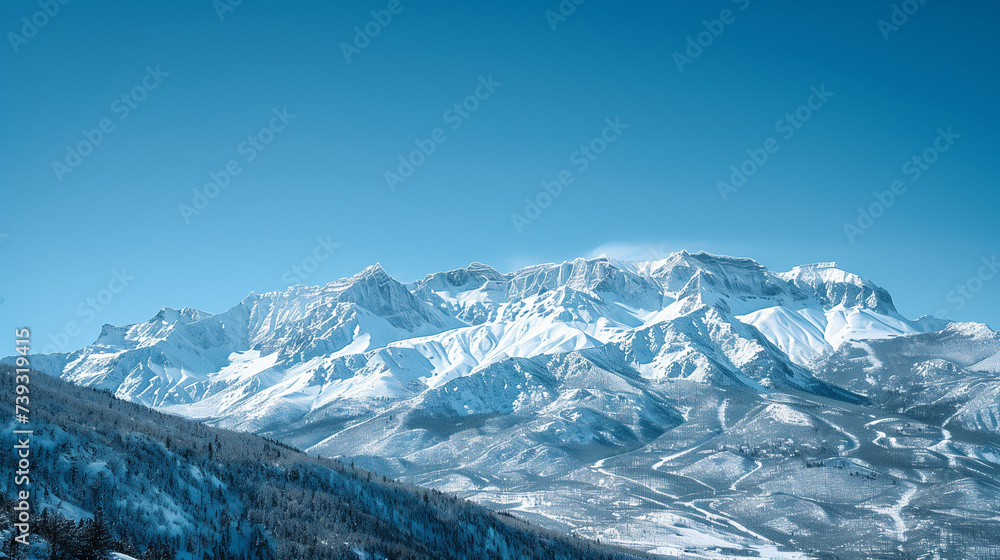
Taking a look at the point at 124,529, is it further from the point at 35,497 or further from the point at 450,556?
the point at 450,556

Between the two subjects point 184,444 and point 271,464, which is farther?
point 271,464

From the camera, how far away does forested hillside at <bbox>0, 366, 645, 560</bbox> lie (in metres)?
115

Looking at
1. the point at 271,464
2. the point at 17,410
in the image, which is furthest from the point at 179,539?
the point at 271,464

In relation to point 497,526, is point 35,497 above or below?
below

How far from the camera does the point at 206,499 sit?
13500 centimetres

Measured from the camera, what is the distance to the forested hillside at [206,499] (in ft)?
377

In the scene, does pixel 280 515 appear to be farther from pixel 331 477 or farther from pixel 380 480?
pixel 380 480

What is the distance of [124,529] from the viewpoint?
113875mm


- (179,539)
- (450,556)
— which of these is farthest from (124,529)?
(450,556)

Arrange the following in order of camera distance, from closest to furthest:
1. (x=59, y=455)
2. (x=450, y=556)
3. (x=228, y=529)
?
1. (x=59, y=455)
2. (x=228, y=529)
3. (x=450, y=556)

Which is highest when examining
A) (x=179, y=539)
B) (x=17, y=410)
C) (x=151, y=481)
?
(x=17, y=410)

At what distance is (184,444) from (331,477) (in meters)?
32.3

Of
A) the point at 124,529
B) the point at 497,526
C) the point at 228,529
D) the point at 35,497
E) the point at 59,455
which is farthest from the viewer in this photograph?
the point at 497,526

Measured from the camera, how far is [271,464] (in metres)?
164
